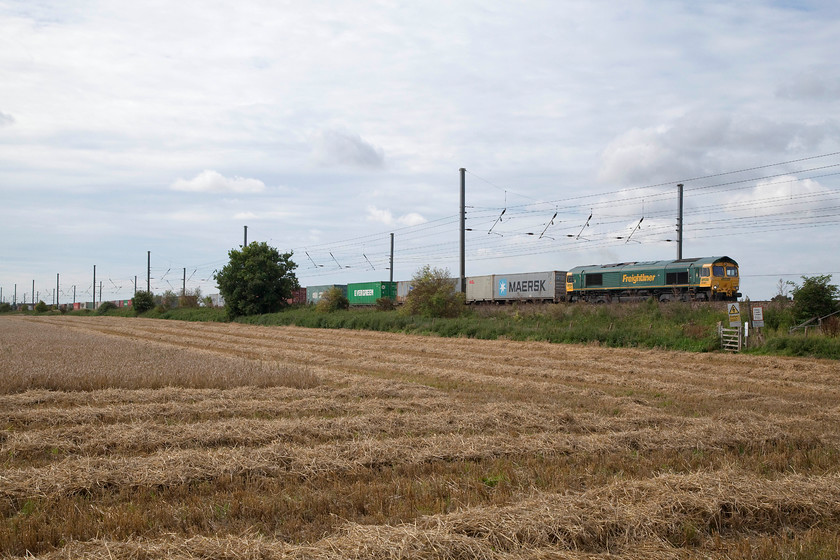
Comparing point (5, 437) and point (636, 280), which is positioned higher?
point (636, 280)

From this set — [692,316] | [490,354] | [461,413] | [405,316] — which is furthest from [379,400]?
[405,316]

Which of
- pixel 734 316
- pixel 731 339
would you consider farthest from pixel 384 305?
pixel 734 316

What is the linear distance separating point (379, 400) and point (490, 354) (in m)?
13.9

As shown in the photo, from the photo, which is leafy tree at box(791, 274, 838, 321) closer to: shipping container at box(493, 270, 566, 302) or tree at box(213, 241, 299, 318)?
shipping container at box(493, 270, 566, 302)

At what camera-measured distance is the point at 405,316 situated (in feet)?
149

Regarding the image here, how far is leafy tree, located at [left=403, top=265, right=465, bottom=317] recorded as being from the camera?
147 feet

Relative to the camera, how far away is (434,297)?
4438cm

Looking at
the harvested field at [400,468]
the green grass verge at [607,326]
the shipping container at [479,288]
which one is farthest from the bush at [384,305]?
the harvested field at [400,468]

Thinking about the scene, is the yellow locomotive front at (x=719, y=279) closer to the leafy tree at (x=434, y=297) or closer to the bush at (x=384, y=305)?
the leafy tree at (x=434, y=297)

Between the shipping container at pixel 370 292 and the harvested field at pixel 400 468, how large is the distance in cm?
4655

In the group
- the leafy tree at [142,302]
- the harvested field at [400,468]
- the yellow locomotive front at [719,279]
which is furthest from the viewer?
the leafy tree at [142,302]

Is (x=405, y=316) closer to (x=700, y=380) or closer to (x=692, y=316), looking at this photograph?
(x=692, y=316)

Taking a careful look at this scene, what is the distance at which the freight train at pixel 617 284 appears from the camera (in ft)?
136

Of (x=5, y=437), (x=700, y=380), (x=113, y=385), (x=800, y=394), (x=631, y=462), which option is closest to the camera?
(x=631, y=462)
